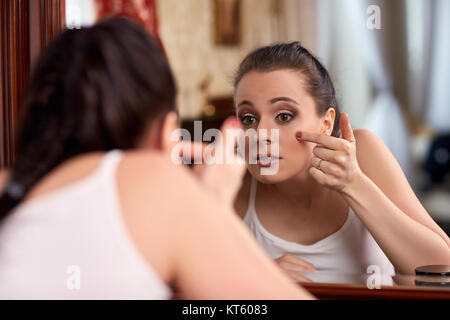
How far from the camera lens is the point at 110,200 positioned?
1.44 ft

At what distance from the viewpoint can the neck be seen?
1.04 metres

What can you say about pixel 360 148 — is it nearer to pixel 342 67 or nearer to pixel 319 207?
pixel 319 207

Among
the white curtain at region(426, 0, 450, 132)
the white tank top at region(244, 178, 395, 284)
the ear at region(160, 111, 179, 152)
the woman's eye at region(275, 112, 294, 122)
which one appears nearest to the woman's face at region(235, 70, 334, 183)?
the woman's eye at region(275, 112, 294, 122)

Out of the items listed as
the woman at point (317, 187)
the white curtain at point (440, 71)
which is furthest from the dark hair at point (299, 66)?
the white curtain at point (440, 71)

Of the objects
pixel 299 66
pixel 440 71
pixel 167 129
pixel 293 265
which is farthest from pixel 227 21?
pixel 167 129

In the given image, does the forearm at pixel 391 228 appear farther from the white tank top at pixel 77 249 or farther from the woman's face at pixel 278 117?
the white tank top at pixel 77 249

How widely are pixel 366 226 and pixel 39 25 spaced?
2.07 ft

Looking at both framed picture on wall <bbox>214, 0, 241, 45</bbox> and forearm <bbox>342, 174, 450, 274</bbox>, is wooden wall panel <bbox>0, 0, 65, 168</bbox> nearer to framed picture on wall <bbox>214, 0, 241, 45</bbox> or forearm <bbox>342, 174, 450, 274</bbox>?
forearm <bbox>342, 174, 450, 274</bbox>

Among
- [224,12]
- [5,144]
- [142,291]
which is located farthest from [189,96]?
[142,291]

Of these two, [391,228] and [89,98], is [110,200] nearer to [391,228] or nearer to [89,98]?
[89,98]

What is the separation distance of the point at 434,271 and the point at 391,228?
0.35 ft

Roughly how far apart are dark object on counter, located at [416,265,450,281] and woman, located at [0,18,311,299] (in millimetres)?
362

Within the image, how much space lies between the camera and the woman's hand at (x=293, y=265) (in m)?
0.78

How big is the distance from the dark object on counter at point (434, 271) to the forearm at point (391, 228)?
0.14 ft
